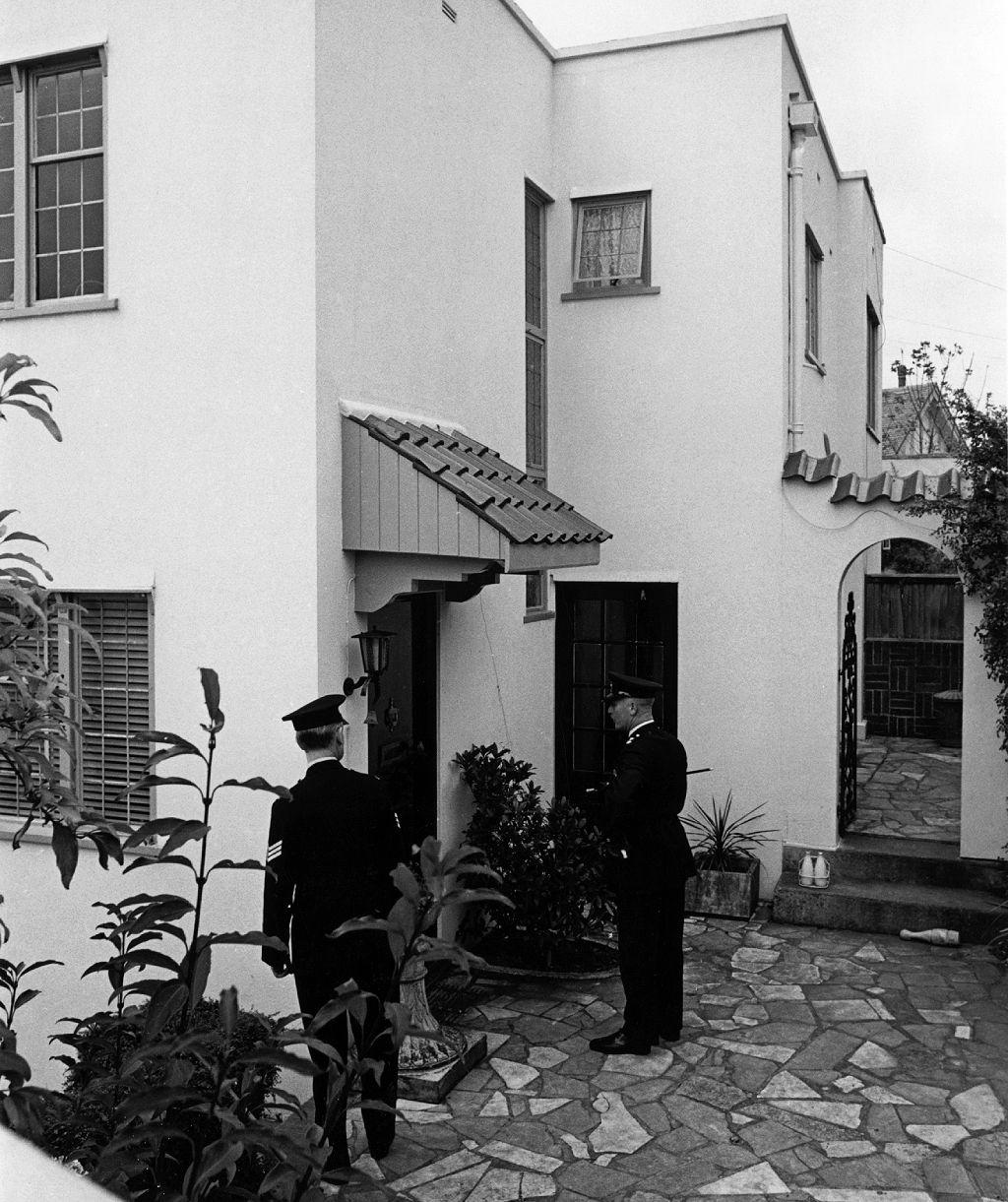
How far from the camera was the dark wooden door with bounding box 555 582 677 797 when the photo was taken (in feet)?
37.1

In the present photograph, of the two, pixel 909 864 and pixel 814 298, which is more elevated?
pixel 814 298

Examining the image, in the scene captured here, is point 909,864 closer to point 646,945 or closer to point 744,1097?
point 646,945

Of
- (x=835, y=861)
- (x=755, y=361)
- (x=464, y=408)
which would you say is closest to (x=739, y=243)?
(x=755, y=361)

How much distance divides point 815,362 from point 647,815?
6579mm

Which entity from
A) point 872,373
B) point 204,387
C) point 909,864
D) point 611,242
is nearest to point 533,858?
point 909,864

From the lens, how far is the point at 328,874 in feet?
18.5

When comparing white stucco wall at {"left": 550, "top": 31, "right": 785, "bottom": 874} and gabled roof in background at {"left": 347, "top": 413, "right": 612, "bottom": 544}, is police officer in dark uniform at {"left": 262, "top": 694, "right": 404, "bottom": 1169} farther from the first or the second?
white stucco wall at {"left": 550, "top": 31, "right": 785, "bottom": 874}

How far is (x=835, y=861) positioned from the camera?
10328 mm

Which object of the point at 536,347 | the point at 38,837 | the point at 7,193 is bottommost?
the point at 38,837

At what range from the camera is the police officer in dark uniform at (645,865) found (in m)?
7.22

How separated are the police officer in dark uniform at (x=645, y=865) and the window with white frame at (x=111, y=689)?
9.44 feet

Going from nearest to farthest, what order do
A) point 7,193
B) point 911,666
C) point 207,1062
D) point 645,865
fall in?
1. point 207,1062
2. point 645,865
3. point 7,193
4. point 911,666

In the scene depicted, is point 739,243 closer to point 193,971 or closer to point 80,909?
point 80,909

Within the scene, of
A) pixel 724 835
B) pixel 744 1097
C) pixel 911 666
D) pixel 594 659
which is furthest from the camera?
pixel 911 666
